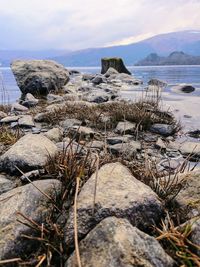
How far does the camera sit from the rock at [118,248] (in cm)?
248

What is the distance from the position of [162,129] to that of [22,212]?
588cm

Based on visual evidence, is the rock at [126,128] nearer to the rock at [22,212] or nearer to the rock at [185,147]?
the rock at [185,147]

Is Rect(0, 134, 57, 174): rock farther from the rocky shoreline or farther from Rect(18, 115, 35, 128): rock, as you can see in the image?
Rect(18, 115, 35, 128): rock

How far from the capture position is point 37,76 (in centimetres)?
1717

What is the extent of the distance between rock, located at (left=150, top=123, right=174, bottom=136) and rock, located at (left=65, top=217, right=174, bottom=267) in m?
5.98

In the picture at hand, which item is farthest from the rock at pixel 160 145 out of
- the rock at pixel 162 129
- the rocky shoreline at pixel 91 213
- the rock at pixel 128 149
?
the rocky shoreline at pixel 91 213

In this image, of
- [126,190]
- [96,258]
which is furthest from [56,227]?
[126,190]

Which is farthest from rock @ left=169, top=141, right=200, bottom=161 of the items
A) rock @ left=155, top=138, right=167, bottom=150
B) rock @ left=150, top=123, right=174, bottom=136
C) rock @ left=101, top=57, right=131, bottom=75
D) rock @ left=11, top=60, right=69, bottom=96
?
rock @ left=101, top=57, right=131, bottom=75

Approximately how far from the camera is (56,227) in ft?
9.41

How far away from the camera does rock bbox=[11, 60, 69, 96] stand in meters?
17.1

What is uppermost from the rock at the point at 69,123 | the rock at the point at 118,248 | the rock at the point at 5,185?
the rock at the point at 118,248

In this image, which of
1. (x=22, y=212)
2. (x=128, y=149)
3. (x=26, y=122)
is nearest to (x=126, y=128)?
(x=128, y=149)

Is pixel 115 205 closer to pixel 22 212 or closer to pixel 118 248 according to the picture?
pixel 118 248

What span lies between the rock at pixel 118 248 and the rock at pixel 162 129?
19.6ft
